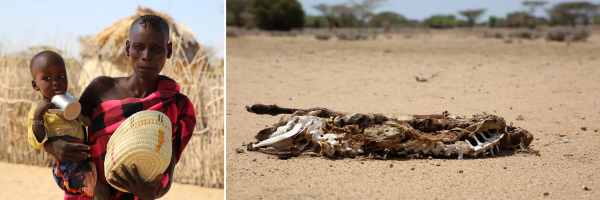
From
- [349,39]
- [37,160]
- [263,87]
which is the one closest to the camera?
[37,160]

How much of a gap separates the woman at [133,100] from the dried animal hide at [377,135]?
181 centimetres

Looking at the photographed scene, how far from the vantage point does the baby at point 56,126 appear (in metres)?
1.97

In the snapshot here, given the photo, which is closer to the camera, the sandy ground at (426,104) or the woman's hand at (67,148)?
the woman's hand at (67,148)

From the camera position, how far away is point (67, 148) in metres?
1.95

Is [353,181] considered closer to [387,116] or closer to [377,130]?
[377,130]

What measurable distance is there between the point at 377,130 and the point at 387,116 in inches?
14.5

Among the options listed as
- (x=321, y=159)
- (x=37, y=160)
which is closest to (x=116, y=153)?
(x=321, y=159)

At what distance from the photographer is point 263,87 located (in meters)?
8.20

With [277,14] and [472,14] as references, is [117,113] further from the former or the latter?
[472,14]

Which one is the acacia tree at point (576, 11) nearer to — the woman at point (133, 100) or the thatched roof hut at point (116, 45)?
the thatched roof hut at point (116, 45)

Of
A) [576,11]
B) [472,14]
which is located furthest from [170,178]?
[472,14]

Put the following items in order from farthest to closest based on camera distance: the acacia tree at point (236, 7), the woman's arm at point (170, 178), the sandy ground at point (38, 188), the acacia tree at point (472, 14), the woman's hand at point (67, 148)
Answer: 1. the acacia tree at point (472, 14)
2. the acacia tree at point (236, 7)
3. the sandy ground at point (38, 188)
4. the woman's arm at point (170, 178)
5. the woman's hand at point (67, 148)

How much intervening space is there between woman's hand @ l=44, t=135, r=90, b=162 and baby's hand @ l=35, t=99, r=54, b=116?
4.4 inches

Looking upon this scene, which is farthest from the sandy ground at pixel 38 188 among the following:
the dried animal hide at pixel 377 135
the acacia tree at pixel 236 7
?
the acacia tree at pixel 236 7
